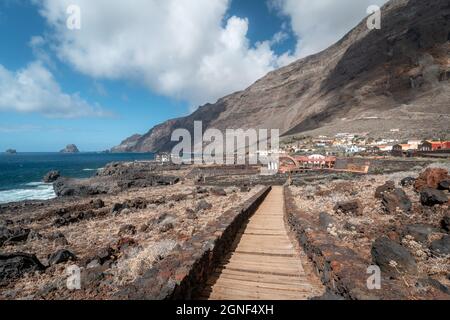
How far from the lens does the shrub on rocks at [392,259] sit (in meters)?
5.05

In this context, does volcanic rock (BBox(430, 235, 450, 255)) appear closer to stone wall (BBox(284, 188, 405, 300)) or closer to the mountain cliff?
stone wall (BBox(284, 188, 405, 300))

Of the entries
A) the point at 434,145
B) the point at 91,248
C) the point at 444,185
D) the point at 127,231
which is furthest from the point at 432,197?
the point at 434,145

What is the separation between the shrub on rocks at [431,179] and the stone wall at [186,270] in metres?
8.19

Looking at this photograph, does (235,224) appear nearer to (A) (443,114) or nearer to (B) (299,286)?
(B) (299,286)

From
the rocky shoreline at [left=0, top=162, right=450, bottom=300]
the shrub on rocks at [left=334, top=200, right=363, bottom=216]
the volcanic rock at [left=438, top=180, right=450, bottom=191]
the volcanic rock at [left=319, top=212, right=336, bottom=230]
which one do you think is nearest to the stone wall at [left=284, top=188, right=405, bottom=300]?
the rocky shoreline at [left=0, top=162, right=450, bottom=300]

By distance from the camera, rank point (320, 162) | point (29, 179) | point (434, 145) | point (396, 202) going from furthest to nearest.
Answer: point (29, 179) < point (434, 145) < point (320, 162) < point (396, 202)

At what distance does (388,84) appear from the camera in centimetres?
9625

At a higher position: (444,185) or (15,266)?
(444,185)

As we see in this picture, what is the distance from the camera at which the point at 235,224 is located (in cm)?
825

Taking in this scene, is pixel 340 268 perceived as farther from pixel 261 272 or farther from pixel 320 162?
pixel 320 162

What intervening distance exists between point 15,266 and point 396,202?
1089 cm

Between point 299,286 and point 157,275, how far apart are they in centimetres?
253

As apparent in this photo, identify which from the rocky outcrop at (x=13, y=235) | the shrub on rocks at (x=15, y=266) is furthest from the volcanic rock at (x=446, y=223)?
the rocky outcrop at (x=13, y=235)
